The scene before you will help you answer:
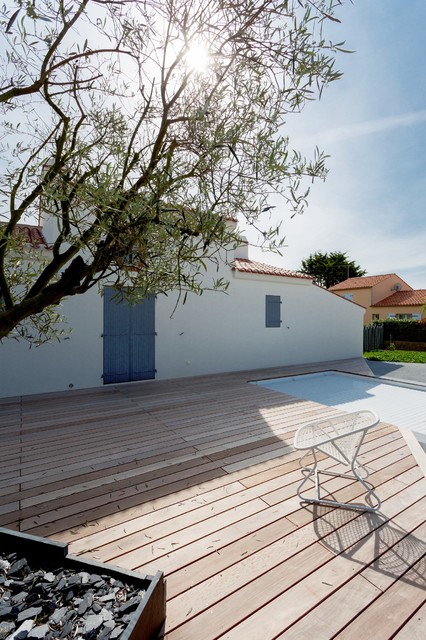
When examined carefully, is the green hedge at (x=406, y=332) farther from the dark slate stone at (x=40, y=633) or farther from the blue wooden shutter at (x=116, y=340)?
the dark slate stone at (x=40, y=633)

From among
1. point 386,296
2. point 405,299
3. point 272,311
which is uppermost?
point 386,296

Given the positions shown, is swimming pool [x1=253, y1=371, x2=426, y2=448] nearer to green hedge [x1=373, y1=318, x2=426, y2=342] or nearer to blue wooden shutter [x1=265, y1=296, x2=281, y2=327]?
blue wooden shutter [x1=265, y1=296, x2=281, y2=327]

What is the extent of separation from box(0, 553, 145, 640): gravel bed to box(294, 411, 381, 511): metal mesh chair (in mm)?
1920

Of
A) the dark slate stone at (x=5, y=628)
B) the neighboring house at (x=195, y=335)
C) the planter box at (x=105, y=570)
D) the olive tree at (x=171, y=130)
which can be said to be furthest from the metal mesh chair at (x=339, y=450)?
the neighboring house at (x=195, y=335)

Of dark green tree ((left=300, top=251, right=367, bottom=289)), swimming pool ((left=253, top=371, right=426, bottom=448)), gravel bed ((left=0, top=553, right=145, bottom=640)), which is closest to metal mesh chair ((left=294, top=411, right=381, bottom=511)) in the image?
gravel bed ((left=0, top=553, right=145, bottom=640))

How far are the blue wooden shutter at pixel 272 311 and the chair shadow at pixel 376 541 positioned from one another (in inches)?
324

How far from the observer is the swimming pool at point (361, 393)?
7.03 meters

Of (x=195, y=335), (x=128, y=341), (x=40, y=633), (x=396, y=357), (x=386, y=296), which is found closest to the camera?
(x=40, y=633)

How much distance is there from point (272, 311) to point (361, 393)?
12.5 feet

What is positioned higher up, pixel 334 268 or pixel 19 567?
pixel 334 268

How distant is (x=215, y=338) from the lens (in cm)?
983

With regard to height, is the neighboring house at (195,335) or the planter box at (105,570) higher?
the neighboring house at (195,335)

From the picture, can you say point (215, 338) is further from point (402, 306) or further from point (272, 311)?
point (402, 306)

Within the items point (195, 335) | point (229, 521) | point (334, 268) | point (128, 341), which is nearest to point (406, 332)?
point (195, 335)
